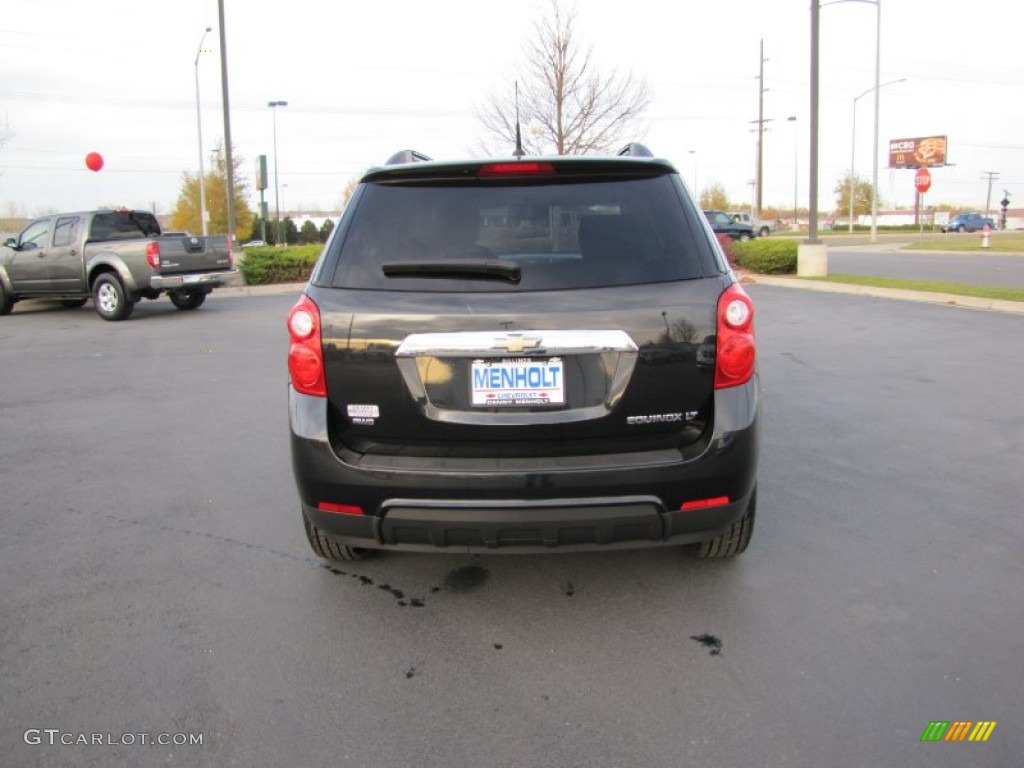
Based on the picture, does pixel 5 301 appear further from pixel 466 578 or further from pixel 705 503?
pixel 705 503

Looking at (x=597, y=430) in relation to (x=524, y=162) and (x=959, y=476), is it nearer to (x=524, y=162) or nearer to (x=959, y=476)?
(x=524, y=162)

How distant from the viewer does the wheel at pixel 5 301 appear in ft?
50.4

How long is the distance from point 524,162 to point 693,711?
2144 mm

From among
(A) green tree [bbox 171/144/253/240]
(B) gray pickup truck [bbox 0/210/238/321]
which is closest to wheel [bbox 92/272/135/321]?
(B) gray pickup truck [bbox 0/210/238/321]

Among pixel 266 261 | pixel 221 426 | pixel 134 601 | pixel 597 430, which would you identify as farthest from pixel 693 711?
pixel 266 261

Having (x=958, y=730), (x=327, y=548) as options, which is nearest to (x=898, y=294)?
(x=958, y=730)

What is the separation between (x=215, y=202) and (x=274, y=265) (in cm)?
3614

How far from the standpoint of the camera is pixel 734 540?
139 inches

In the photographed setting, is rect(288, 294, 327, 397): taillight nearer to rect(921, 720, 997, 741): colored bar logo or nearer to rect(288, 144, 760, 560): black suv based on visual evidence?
rect(288, 144, 760, 560): black suv

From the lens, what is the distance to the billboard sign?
83312 millimetres

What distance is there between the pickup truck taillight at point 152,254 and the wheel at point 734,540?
41.5ft

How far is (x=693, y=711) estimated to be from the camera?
8.73ft

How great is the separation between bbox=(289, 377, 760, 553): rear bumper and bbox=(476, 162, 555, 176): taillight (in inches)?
44.2

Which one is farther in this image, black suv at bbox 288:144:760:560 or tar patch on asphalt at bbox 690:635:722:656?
tar patch on asphalt at bbox 690:635:722:656
